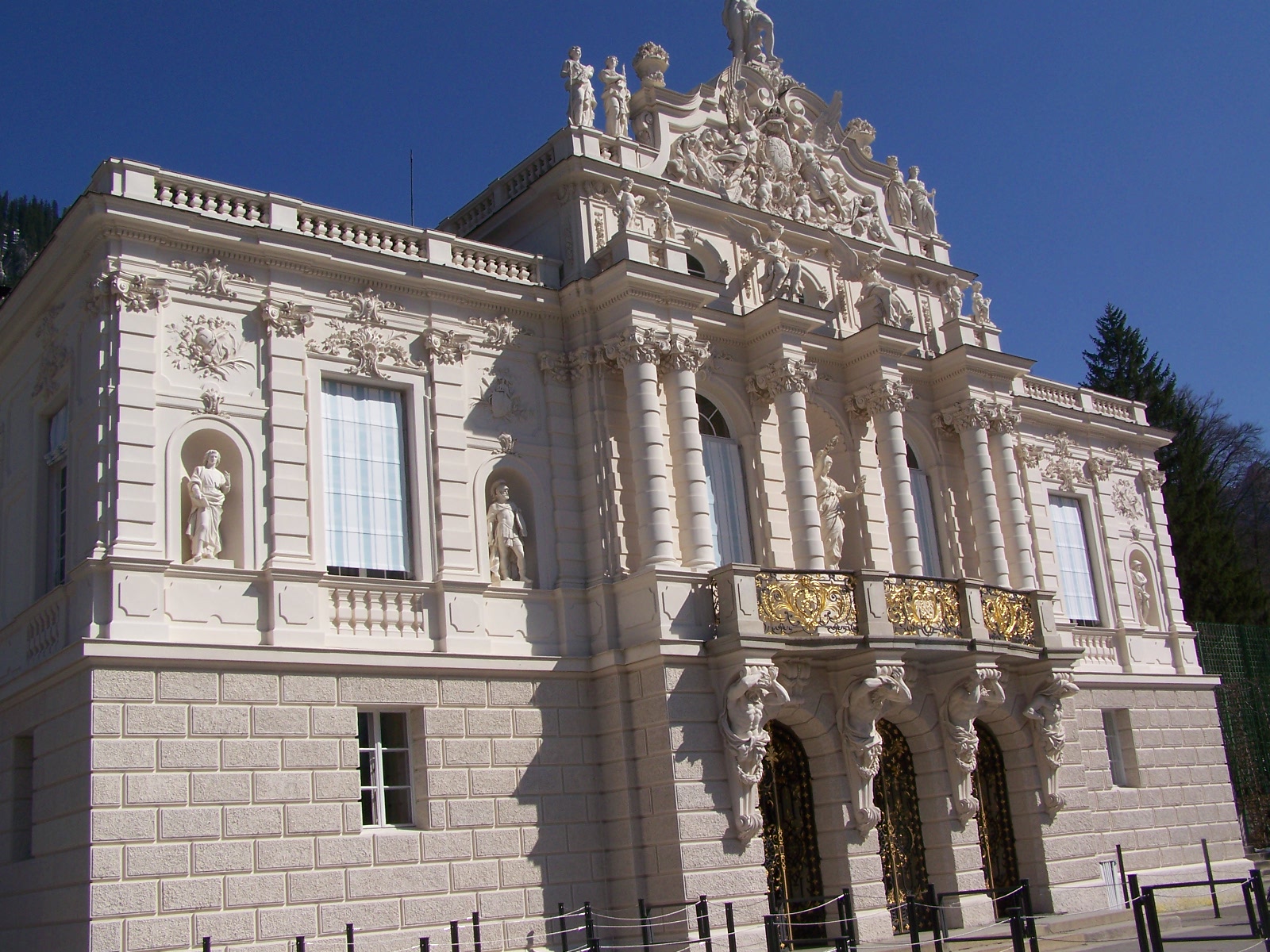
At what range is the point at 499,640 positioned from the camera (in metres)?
20.8

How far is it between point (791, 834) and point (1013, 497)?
31.0 ft

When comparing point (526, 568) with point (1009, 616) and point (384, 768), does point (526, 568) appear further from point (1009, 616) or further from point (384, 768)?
point (1009, 616)

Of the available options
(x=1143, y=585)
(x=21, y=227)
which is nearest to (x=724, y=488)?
(x=1143, y=585)

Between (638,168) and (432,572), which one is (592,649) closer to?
(432,572)

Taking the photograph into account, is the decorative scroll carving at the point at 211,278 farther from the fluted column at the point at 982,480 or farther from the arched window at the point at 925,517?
the fluted column at the point at 982,480

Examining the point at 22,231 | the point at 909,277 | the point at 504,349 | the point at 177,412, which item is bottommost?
the point at 177,412

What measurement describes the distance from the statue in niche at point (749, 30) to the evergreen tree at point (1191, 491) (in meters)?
24.0

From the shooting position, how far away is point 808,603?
70.7 ft

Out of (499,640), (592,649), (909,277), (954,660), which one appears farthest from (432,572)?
(909,277)

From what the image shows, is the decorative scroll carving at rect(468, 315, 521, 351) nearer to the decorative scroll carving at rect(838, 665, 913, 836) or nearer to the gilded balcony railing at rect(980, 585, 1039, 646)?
the decorative scroll carving at rect(838, 665, 913, 836)

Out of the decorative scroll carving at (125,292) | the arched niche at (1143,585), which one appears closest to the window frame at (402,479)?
the decorative scroll carving at (125,292)

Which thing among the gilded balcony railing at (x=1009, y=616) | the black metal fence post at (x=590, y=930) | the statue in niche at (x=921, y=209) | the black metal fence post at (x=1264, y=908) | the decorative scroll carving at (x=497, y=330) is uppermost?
the statue in niche at (x=921, y=209)

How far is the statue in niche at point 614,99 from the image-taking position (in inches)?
997

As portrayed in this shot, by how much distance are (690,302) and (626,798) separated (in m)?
8.63
